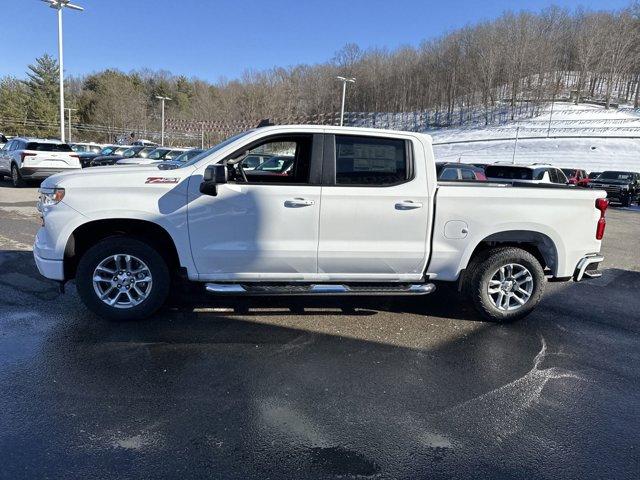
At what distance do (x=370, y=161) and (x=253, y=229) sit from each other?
1370mm

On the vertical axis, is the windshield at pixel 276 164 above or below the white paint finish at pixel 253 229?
above

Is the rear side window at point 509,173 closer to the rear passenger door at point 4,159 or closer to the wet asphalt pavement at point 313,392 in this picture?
the wet asphalt pavement at point 313,392

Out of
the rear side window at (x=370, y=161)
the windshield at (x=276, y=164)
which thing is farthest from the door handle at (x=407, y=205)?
the windshield at (x=276, y=164)

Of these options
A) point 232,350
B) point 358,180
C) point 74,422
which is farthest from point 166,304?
point 358,180

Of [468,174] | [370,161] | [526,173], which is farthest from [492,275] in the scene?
[526,173]

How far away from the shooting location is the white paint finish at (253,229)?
4223mm

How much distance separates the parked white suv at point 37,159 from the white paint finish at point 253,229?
45.1 feet

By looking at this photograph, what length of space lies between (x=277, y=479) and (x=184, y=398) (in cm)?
109

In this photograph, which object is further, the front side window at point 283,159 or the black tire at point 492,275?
the black tire at point 492,275

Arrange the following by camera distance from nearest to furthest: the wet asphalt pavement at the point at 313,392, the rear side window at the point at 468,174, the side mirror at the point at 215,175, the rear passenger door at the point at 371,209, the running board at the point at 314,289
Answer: the wet asphalt pavement at the point at 313,392, the side mirror at the point at 215,175, the running board at the point at 314,289, the rear passenger door at the point at 371,209, the rear side window at the point at 468,174

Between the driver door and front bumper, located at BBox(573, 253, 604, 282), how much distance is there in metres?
2.91

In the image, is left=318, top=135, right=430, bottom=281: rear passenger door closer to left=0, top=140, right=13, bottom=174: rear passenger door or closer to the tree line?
left=0, top=140, right=13, bottom=174: rear passenger door

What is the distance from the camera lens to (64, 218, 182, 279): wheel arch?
4285 millimetres

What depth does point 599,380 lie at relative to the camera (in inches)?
147
